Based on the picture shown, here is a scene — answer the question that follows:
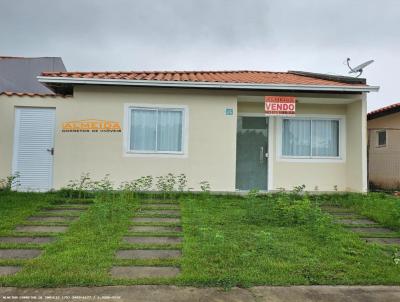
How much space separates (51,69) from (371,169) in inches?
584

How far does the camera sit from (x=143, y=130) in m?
9.55

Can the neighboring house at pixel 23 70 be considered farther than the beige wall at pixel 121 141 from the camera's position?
Yes

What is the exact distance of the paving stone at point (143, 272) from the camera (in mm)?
4109

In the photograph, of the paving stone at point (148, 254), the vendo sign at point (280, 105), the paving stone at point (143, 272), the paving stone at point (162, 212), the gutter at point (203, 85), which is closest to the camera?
the paving stone at point (143, 272)

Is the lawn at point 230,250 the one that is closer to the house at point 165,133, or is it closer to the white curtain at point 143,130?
the house at point 165,133

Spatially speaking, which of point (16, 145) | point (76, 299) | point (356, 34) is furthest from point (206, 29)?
point (76, 299)

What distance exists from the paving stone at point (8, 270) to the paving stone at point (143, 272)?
117 centimetres

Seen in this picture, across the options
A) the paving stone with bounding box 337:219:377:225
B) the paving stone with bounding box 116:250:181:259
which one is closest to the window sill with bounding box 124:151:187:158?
the paving stone with bounding box 337:219:377:225

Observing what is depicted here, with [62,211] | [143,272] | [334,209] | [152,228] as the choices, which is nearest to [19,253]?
[143,272]

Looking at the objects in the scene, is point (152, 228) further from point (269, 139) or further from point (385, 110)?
point (385, 110)

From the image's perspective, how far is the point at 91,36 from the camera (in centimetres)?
1639

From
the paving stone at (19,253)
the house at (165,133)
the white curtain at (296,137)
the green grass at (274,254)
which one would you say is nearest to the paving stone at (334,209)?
the green grass at (274,254)

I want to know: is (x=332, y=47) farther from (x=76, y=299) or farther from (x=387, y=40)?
(x=76, y=299)

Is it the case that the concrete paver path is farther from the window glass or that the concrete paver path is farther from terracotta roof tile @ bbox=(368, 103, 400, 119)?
terracotta roof tile @ bbox=(368, 103, 400, 119)
